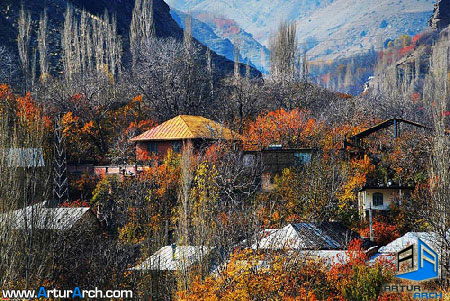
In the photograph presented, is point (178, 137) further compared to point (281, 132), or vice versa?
point (281, 132)

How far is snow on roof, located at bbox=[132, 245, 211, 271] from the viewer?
18.8m

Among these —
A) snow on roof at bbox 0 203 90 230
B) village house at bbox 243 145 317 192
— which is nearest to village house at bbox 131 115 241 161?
village house at bbox 243 145 317 192

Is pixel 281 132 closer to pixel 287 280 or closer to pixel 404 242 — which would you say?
pixel 404 242

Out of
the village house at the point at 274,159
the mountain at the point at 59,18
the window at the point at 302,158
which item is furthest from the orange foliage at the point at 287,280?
the mountain at the point at 59,18

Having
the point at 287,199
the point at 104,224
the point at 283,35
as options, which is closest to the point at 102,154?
the point at 104,224

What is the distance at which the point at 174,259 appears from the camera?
21141mm

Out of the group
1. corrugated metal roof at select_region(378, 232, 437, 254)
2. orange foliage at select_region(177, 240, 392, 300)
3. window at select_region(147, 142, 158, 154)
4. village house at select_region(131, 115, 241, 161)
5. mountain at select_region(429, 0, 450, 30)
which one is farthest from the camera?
mountain at select_region(429, 0, 450, 30)

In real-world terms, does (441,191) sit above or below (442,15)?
below

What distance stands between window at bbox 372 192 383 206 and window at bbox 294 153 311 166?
5167mm

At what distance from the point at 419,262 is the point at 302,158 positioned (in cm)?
1531

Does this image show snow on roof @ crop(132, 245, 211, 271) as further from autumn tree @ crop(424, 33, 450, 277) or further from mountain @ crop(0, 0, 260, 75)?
mountain @ crop(0, 0, 260, 75)

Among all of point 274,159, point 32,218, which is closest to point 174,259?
point 32,218

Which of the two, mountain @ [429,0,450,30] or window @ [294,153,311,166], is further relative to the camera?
mountain @ [429,0,450,30]

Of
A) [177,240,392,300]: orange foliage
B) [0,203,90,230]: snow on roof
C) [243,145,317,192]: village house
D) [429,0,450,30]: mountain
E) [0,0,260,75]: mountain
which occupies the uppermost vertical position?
[429,0,450,30]: mountain
